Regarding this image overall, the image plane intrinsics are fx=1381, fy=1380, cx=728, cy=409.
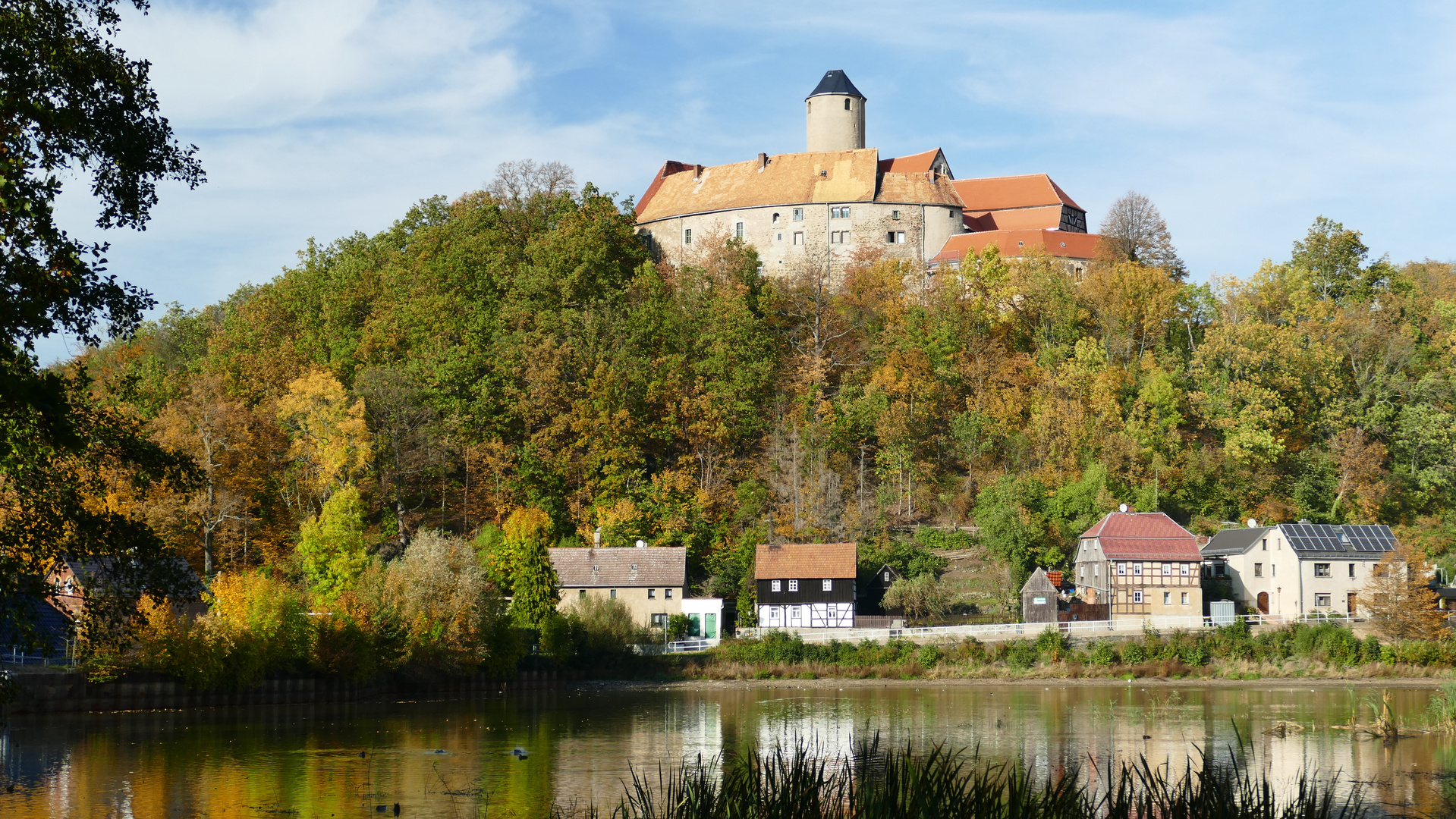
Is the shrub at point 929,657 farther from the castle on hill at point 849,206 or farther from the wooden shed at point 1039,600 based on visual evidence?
the castle on hill at point 849,206

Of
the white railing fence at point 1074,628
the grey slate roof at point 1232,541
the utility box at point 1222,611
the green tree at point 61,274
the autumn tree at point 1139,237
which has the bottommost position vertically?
the white railing fence at point 1074,628

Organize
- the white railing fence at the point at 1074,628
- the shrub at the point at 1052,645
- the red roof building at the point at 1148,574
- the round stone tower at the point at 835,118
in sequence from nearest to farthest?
1. the shrub at the point at 1052,645
2. the white railing fence at the point at 1074,628
3. the red roof building at the point at 1148,574
4. the round stone tower at the point at 835,118

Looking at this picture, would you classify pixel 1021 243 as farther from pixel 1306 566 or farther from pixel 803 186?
pixel 1306 566

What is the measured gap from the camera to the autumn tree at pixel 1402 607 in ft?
159

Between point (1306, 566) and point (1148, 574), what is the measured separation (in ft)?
20.3

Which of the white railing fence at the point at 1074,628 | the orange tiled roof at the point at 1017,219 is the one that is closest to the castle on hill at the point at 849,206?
the orange tiled roof at the point at 1017,219

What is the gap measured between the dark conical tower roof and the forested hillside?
83.7ft

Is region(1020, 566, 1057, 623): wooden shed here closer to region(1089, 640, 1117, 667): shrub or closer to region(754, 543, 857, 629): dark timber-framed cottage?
region(1089, 640, 1117, 667): shrub

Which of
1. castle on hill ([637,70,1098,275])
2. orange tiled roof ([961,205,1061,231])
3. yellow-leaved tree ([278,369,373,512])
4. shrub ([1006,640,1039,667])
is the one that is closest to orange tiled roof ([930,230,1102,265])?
castle on hill ([637,70,1098,275])

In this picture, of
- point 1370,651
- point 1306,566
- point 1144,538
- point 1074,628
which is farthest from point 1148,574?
point 1370,651

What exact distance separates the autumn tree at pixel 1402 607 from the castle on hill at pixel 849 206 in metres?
35.7

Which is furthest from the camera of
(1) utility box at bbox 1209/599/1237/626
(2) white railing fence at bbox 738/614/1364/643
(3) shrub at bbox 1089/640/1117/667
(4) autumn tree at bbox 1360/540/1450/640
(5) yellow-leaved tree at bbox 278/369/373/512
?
(5) yellow-leaved tree at bbox 278/369/373/512

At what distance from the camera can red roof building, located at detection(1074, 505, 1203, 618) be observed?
55.1 metres

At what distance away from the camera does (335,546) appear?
49312 mm
